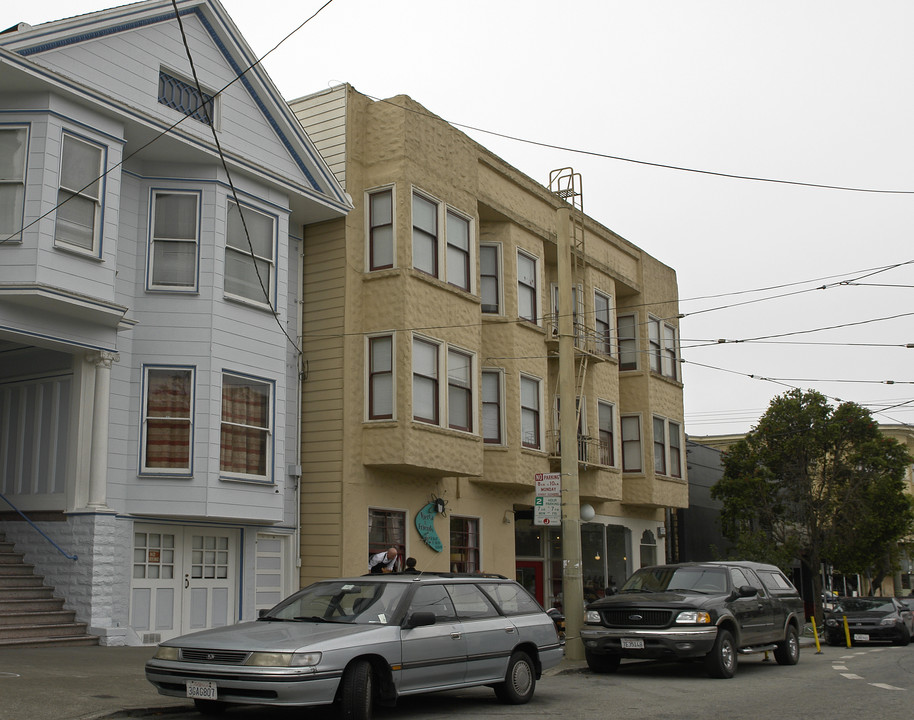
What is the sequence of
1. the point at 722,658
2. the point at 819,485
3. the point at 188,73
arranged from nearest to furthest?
the point at 722,658
the point at 188,73
the point at 819,485

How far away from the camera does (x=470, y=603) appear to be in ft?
37.8

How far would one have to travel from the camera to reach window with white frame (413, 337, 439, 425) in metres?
20.4

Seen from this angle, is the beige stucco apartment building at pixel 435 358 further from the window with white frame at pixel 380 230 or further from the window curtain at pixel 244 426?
the window curtain at pixel 244 426

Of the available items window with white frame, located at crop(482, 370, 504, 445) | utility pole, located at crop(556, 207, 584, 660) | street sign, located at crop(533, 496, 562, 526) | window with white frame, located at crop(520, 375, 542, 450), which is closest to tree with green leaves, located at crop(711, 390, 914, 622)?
window with white frame, located at crop(520, 375, 542, 450)

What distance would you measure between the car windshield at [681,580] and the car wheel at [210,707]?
7.97 meters

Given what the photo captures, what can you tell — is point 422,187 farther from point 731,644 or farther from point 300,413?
point 731,644

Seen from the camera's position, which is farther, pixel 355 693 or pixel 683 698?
pixel 683 698

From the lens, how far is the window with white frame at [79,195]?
596 inches

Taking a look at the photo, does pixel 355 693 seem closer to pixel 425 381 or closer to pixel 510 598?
pixel 510 598

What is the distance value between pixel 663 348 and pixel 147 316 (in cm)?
1817

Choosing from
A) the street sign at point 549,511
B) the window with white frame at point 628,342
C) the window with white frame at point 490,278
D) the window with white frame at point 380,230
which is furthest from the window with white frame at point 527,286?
the street sign at point 549,511

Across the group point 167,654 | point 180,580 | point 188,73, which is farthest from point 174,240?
point 167,654

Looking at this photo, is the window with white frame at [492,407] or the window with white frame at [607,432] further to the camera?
the window with white frame at [607,432]

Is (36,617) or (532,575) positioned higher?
(532,575)
